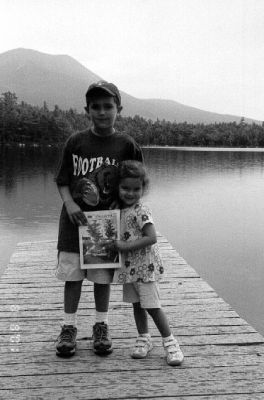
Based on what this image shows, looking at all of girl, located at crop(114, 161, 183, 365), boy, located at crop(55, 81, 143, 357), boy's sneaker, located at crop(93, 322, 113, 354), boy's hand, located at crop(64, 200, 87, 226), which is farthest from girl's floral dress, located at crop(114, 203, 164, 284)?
boy's sneaker, located at crop(93, 322, 113, 354)

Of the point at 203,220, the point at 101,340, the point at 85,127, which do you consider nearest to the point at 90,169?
the point at 101,340

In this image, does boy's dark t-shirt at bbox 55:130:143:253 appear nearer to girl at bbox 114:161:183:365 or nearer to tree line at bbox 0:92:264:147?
girl at bbox 114:161:183:365

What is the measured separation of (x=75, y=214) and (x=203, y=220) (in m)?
11.8

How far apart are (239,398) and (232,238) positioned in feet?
30.7

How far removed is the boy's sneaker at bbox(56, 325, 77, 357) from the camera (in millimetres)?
2516

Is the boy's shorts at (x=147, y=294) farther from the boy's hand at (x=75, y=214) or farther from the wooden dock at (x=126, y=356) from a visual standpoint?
the boy's hand at (x=75, y=214)

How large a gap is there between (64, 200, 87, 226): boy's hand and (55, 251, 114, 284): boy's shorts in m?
0.19

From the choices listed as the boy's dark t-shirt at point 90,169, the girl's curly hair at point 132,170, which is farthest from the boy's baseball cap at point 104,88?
the girl's curly hair at point 132,170

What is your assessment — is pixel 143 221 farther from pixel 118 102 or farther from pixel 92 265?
pixel 118 102

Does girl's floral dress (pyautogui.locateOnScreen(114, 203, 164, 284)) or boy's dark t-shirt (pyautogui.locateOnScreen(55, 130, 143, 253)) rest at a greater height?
boy's dark t-shirt (pyautogui.locateOnScreen(55, 130, 143, 253))

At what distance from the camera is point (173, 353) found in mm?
2453

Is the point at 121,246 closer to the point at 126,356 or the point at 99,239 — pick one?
the point at 99,239

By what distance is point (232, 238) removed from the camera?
1131 centimetres

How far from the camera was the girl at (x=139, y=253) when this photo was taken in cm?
244
